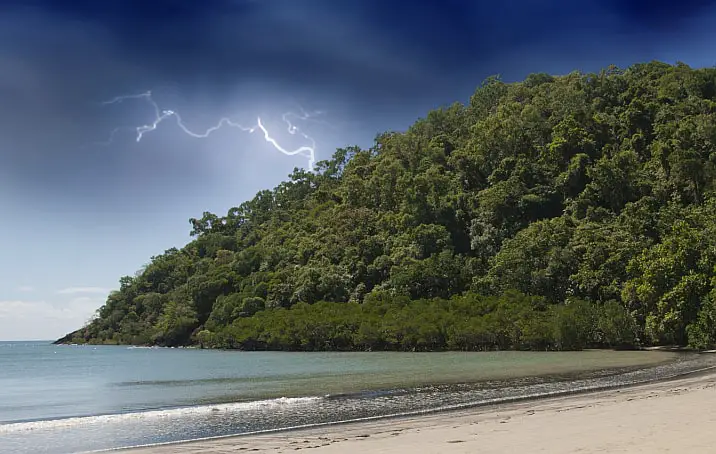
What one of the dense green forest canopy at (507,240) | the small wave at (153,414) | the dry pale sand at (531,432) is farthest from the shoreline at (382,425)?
the dense green forest canopy at (507,240)

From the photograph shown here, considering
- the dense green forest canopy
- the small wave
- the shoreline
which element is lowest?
the shoreline

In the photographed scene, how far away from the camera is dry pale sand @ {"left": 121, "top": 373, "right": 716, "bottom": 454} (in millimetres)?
9031

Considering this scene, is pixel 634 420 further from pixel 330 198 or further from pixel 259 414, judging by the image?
pixel 330 198

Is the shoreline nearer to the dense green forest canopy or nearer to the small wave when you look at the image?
the small wave

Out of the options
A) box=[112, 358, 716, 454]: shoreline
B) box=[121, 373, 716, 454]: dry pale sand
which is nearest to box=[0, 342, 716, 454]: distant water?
box=[112, 358, 716, 454]: shoreline

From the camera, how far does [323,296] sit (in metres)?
70.0

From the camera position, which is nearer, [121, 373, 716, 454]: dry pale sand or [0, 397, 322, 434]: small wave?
[121, 373, 716, 454]: dry pale sand

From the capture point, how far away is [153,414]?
640 inches

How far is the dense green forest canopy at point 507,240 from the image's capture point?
43.6 m

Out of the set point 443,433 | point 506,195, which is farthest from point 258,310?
point 443,433

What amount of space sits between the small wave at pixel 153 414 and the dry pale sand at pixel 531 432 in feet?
15.9

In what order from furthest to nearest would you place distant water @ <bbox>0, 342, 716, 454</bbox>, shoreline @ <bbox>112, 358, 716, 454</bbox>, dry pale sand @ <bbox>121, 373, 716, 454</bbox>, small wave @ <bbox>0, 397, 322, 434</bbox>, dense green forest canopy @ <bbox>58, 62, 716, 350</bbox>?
dense green forest canopy @ <bbox>58, 62, 716, 350</bbox> → small wave @ <bbox>0, 397, 322, 434</bbox> → distant water @ <bbox>0, 342, 716, 454</bbox> → shoreline @ <bbox>112, 358, 716, 454</bbox> → dry pale sand @ <bbox>121, 373, 716, 454</bbox>

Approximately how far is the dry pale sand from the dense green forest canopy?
89.9 ft

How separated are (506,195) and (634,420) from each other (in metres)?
56.2
